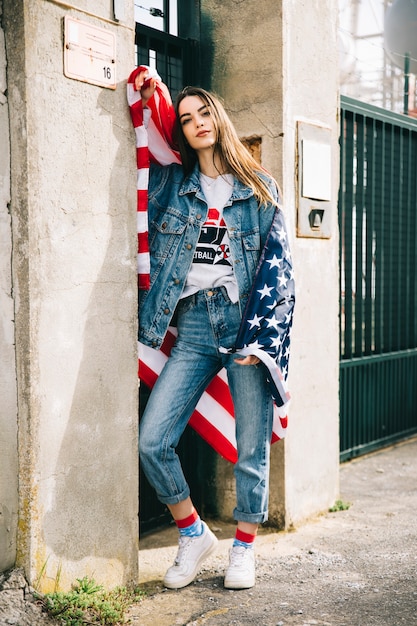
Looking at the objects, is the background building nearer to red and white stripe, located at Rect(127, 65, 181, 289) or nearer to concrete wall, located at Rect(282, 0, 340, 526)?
red and white stripe, located at Rect(127, 65, 181, 289)

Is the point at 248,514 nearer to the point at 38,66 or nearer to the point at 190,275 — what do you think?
the point at 190,275

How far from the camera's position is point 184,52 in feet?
14.3

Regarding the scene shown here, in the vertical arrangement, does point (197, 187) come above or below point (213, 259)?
above

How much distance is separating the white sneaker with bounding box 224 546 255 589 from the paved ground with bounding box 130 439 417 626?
1.8 inches

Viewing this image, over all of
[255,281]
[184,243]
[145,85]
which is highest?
[145,85]

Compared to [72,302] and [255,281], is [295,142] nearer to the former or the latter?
[255,281]

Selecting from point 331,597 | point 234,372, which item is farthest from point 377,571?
point 234,372

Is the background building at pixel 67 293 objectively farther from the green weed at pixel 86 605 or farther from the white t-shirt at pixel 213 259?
the white t-shirt at pixel 213 259

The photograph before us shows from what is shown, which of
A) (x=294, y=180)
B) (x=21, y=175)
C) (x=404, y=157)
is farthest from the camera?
(x=404, y=157)

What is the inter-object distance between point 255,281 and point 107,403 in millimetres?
840

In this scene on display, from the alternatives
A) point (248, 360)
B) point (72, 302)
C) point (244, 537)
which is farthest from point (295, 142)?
point (244, 537)

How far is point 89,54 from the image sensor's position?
10.2ft

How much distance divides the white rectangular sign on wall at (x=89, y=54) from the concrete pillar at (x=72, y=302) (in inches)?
1.1

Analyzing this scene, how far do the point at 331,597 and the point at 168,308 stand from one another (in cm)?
147
